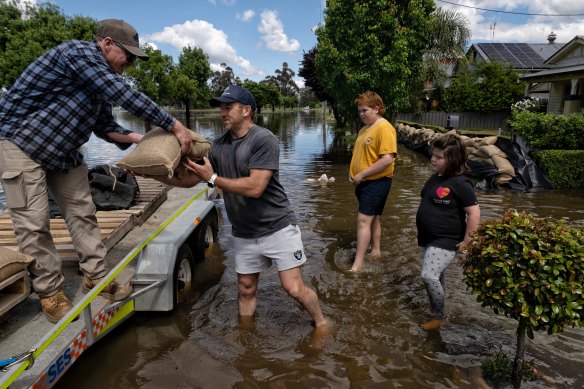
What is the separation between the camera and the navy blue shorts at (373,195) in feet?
15.8

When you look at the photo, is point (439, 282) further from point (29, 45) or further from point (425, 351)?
point (29, 45)

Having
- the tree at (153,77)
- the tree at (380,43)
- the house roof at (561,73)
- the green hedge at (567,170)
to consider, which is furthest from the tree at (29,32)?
the green hedge at (567,170)

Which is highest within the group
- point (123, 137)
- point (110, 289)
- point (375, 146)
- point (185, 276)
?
point (123, 137)

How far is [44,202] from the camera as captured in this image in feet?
9.43

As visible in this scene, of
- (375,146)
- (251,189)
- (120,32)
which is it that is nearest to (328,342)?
(251,189)

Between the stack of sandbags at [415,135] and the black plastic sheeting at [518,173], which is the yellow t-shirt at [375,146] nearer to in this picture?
the black plastic sheeting at [518,173]

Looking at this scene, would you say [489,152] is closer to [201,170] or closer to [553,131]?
[553,131]

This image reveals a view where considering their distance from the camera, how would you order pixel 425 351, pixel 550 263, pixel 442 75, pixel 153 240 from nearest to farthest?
1. pixel 550 263
2. pixel 425 351
3. pixel 153 240
4. pixel 442 75

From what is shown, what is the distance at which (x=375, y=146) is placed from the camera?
15.4 ft

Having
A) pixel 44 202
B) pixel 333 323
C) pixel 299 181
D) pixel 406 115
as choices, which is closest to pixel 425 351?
pixel 333 323

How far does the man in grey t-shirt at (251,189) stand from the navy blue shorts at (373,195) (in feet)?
5.65

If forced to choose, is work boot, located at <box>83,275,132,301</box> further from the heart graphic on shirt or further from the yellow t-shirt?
the yellow t-shirt

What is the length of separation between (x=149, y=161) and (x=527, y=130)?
11.3m

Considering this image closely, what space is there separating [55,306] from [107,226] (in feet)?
4.41
